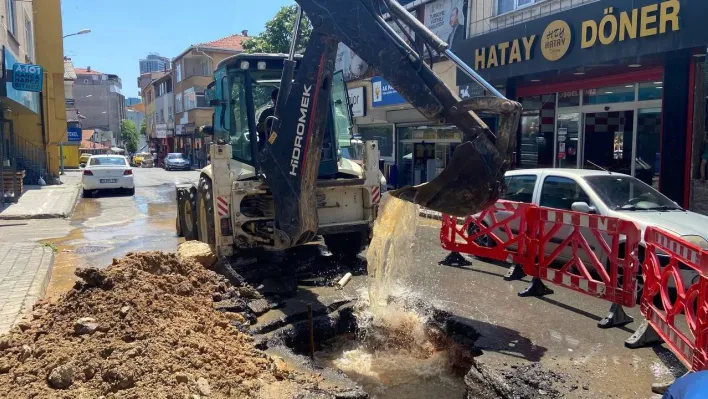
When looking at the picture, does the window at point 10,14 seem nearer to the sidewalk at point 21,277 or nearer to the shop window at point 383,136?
the sidewalk at point 21,277

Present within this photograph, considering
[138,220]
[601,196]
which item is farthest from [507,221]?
[138,220]

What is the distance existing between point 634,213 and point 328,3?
4.52m

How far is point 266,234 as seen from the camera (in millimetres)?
7047

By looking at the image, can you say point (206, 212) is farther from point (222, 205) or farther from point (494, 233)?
point (494, 233)

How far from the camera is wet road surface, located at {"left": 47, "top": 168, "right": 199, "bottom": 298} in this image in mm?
9008

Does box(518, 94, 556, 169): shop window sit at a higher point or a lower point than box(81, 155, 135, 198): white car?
higher

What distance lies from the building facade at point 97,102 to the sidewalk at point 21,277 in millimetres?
88103

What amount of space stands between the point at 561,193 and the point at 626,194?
843mm

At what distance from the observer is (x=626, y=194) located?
736 centimetres

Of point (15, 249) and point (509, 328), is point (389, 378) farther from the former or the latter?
point (15, 249)

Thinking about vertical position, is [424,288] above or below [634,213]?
below

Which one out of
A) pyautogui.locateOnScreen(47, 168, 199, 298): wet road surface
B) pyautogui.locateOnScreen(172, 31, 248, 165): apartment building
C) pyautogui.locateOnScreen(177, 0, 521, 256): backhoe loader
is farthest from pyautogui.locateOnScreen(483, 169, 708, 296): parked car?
pyautogui.locateOnScreen(172, 31, 248, 165): apartment building

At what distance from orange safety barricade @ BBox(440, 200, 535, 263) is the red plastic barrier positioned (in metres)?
1.97

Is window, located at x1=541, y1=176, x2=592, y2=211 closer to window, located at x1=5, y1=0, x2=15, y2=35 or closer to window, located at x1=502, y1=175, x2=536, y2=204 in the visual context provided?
window, located at x1=502, y1=175, x2=536, y2=204
